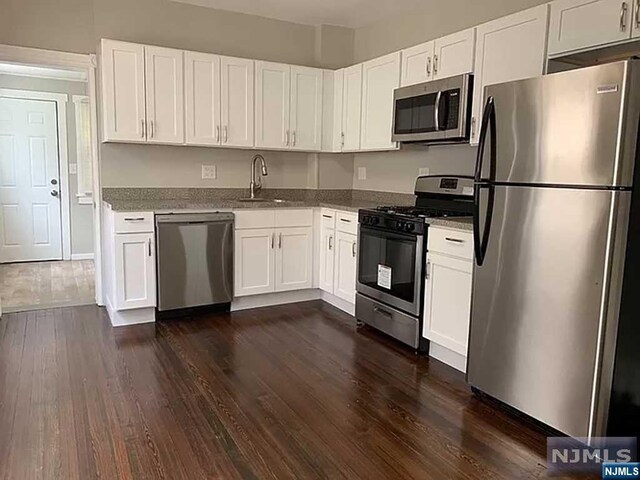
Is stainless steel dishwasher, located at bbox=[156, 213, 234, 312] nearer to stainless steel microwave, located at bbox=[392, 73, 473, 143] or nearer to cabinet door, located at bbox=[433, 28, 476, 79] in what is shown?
stainless steel microwave, located at bbox=[392, 73, 473, 143]

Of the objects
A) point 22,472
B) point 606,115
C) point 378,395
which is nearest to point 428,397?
point 378,395

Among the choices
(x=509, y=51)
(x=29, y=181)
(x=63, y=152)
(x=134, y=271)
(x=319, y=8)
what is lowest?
(x=134, y=271)

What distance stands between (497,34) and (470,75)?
292 mm

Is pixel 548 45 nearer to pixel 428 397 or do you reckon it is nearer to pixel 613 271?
pixel 613 271

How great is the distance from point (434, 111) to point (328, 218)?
1.37 m

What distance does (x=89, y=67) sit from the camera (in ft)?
13.4

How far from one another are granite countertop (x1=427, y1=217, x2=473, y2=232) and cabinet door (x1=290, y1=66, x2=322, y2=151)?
1.92 metres

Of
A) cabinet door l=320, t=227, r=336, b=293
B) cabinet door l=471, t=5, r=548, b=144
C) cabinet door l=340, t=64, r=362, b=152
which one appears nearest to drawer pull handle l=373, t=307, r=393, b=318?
cabinet door l=320, t=227, r=336, b=293

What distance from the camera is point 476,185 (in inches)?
101

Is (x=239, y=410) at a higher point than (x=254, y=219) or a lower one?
lower

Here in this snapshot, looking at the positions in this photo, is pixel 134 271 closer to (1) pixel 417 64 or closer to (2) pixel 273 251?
(2) pixel 273 251

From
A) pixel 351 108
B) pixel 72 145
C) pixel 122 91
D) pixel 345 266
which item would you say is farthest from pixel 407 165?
pixel 72 145

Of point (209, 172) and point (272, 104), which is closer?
point (272, 104)

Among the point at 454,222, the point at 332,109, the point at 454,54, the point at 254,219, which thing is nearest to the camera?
the point at 454,222
